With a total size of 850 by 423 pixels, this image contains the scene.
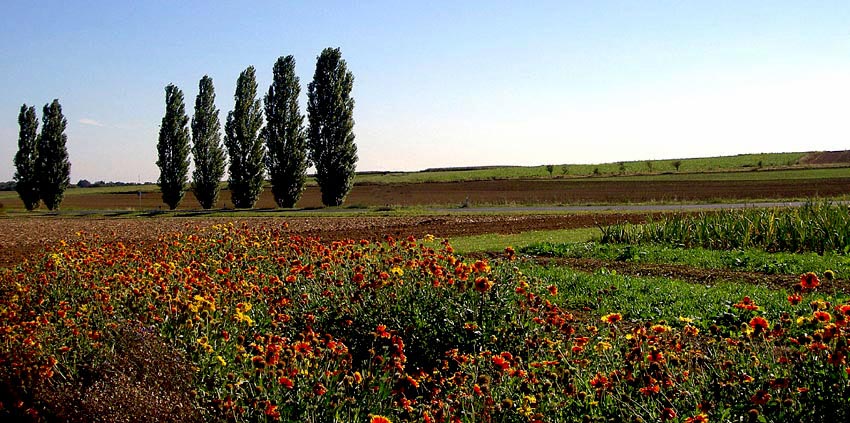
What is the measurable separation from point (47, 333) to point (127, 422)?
7.87 ft

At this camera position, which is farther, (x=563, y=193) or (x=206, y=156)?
(x=563, y=193)

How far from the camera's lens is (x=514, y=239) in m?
20.4

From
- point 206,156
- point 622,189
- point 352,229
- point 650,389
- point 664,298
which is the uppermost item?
point 206,156

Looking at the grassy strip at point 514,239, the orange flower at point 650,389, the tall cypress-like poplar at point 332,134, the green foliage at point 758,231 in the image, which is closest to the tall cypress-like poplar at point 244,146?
the tall cypress-like poplar at point 332,134

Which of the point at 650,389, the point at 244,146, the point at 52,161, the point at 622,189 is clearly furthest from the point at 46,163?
the point at 650,389

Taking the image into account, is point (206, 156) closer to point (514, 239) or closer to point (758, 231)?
point (514, 239)

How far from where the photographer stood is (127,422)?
182 inches

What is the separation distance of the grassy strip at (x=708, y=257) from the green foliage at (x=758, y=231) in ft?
2.72

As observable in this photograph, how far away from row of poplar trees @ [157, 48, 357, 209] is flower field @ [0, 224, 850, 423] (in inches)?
1454

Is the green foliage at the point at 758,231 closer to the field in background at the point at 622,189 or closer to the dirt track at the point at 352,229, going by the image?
the dirt track at the point at 352,229

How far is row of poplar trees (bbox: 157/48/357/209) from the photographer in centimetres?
4669

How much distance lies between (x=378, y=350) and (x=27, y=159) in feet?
189

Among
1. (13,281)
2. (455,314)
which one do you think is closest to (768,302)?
(455,314)

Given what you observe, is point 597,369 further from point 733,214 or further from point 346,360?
point 733,214
